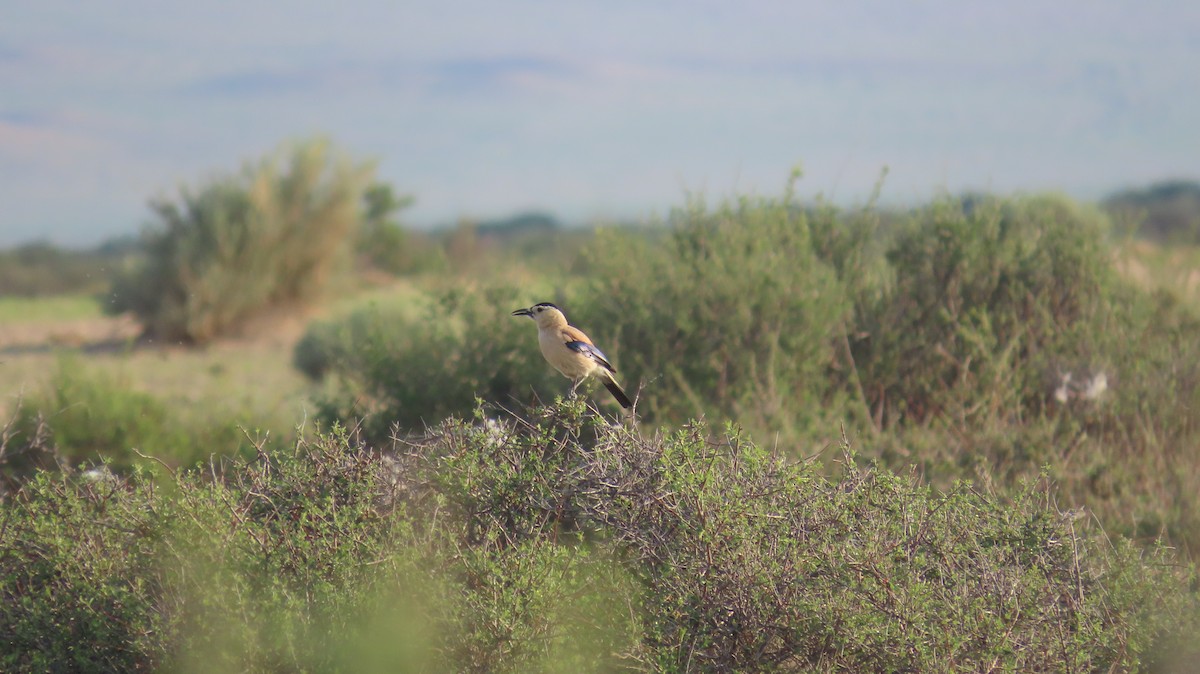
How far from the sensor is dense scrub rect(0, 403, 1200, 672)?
3.38m

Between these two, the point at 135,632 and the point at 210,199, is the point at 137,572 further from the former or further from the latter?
the point at 210,199

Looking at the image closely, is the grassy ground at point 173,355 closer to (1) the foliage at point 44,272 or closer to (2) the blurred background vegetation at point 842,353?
(2) the blurred background vegetation at point 842,353

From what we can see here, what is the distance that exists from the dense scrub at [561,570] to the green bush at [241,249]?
18.3m

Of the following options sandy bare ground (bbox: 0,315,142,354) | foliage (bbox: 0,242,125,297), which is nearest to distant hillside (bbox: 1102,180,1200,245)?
sandy bare ground (bbox: 0,315,142,354)

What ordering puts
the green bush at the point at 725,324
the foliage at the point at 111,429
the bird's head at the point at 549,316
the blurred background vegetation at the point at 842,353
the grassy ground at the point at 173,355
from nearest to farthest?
the bird's head at the point at 549,316 → the blurred background vegetation at the point at 842,353 → the green bush at the point at 725,324 → the foliage at the point at 111,429 → the grassy ground at the point at 173,355

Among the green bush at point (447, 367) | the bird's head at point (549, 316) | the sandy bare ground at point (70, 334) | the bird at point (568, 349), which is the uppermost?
the bird's head at point (549, 316)

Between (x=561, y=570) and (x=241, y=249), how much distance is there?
1996cm

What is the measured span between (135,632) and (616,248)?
5.51 m

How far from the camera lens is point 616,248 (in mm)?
8680

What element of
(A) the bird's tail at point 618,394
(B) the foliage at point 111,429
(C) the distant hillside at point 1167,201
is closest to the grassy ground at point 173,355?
(B) the foliage at point 111,429

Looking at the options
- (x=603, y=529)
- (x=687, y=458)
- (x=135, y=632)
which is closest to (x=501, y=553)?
(x=603, y=529)

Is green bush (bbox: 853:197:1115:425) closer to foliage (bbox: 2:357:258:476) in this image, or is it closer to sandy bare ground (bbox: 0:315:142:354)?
foliage (bbox: 2:357:258:476)

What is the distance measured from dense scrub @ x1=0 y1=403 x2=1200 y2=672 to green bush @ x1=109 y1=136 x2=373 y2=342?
18282mm

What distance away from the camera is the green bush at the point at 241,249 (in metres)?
21.6
